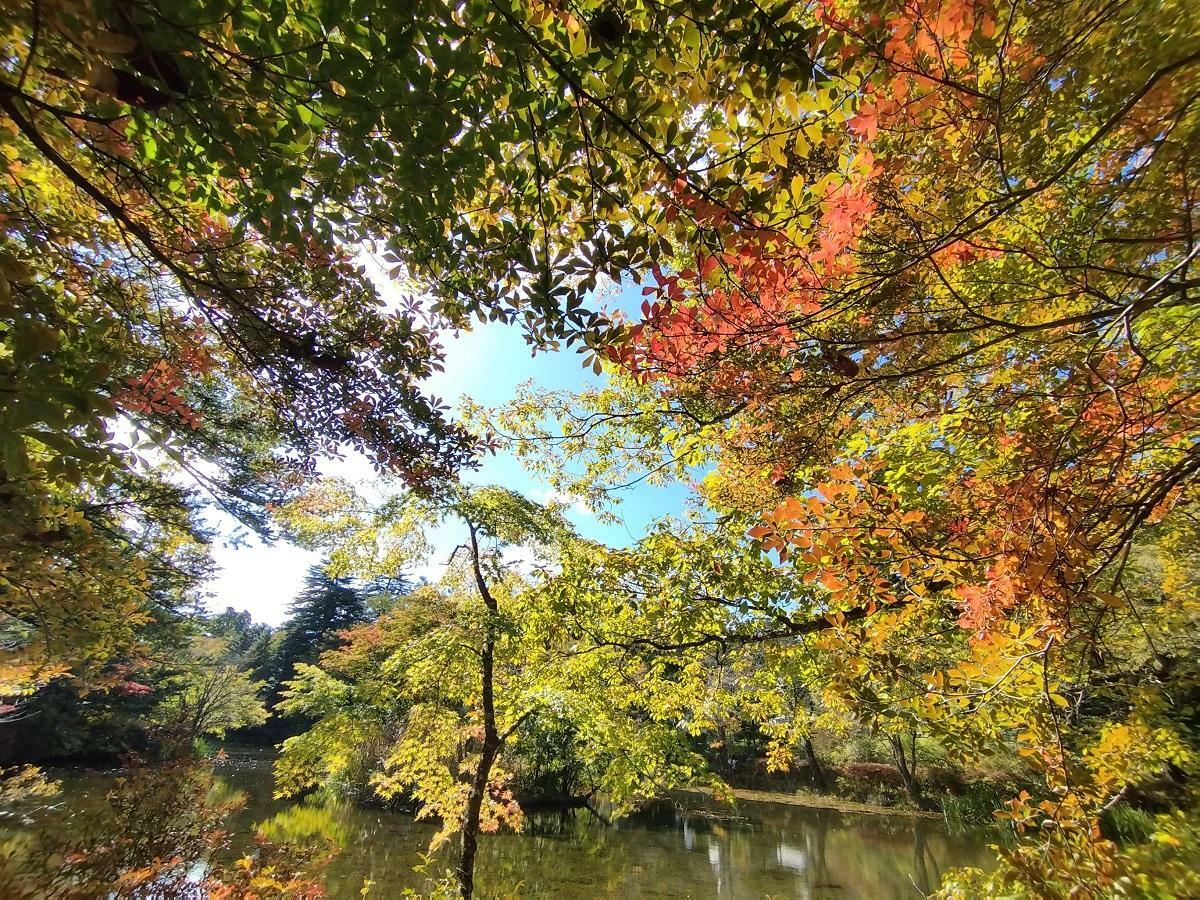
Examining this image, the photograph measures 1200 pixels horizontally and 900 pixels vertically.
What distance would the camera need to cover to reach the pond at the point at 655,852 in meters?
8.95

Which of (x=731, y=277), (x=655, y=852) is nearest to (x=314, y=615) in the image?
(x=655, y=852)

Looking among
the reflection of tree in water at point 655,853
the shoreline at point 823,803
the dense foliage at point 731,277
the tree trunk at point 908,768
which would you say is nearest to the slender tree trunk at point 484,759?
the reflection of tree in water at point 655,853

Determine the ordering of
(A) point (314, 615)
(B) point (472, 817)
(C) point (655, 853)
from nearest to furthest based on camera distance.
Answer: (B) point (472, 817) → (C) point (655, 853) → (A) point (314, 615)

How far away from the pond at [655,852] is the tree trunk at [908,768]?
121 centimetres

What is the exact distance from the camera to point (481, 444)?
3191mm

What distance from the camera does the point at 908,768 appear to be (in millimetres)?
17172

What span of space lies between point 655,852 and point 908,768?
11.2m

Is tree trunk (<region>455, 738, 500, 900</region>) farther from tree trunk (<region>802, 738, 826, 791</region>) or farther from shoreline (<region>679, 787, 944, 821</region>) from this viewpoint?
tree trunk (<region>802, 738, 826, 791</region>)

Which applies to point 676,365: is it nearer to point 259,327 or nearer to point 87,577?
point 259,327

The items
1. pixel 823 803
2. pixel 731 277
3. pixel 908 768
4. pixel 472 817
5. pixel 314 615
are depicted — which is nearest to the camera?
pixel 731 277

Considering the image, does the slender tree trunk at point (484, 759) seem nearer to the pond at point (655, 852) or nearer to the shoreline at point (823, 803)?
the pond at point (655, 852)

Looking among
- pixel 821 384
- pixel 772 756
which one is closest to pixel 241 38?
pixel 821 384

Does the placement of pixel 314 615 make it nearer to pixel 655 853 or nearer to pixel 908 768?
pixel 655 853

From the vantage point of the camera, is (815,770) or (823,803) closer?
(823,803)
